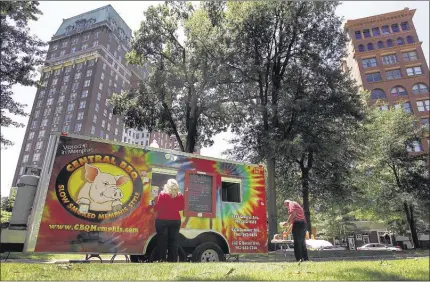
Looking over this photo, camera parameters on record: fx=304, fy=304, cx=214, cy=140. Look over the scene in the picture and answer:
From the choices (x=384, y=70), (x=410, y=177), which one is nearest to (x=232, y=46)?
(x=410, y=177)

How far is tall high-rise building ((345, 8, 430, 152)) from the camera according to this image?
186 ft

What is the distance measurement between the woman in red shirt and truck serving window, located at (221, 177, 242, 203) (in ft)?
5.89

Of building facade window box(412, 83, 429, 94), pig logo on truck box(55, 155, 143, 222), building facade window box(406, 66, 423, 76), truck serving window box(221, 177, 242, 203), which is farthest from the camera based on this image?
building facade window box(406, 66, 423, 76)

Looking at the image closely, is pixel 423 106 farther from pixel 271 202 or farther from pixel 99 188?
pixel 99 188

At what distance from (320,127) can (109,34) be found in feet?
308

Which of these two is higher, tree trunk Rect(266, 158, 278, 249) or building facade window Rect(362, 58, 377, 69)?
building facade window Rect(362, 58, 377, 69)

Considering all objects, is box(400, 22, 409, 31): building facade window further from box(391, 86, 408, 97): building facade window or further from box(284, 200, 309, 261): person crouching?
box(284, 200, 309, 261): person crouching

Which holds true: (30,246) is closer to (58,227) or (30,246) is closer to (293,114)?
(58,227)

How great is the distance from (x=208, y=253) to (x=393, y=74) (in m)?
63.9

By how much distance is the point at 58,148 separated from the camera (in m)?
6.91

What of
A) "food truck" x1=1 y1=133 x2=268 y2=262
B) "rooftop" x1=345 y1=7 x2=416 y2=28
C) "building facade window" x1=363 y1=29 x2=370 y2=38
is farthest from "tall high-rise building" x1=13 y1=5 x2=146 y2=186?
"food truck" x1=1 y1=133 x2=268 y2=262

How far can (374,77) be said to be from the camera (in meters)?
60.2

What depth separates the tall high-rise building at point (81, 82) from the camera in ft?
275

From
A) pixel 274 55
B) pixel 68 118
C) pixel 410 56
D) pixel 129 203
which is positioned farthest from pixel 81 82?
pixel 129 203
